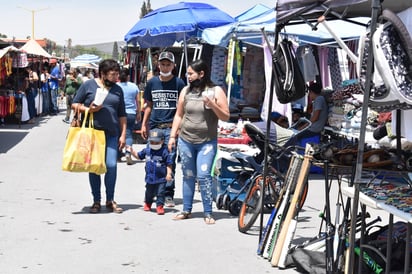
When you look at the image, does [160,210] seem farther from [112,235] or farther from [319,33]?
[319,33]

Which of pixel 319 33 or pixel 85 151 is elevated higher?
pixel 319 33

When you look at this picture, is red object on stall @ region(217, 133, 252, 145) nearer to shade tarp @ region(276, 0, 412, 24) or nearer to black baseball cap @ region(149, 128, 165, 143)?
black baseball cap @ region(149, 128, 165, 143)

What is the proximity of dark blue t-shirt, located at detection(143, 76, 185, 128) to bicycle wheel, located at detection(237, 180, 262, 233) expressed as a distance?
4.97 feet

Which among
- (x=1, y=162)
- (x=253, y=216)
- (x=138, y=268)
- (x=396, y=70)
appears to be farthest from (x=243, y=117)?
(x=396, y=70)

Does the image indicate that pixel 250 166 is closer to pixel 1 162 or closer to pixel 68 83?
pixel 1 162

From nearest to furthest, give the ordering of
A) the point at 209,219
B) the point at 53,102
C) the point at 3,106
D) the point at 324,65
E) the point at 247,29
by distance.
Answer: the point at 209,219 < the point at 247,29 < the point at 324,65 < the point at 3,106 < the point at 53,102

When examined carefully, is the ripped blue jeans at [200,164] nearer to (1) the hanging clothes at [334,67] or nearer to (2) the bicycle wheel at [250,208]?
(2) the bicycle wheel at [250,208]

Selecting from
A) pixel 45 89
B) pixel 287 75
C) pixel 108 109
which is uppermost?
pixel 287 75

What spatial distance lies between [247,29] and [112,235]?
5.71 meters

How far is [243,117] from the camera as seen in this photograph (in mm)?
14375

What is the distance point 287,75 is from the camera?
6.16 m

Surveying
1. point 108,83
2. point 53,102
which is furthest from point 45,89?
point 108,83

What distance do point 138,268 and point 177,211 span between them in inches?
99.5

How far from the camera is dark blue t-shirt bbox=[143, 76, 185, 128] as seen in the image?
27.7 feet
